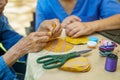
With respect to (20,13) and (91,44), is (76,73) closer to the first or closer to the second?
(91,44)

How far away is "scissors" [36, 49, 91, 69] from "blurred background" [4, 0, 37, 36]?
2162mm

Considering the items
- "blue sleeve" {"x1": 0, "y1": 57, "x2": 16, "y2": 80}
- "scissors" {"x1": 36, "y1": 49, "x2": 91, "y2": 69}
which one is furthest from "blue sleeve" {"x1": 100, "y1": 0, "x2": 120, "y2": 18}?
"blue sleeve" {"x1": 0, "y1": 57, "x2": 16, "y2": 80}

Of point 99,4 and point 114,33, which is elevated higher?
point 99,4

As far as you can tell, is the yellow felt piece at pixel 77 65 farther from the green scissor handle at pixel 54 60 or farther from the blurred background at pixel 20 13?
the blurred background at pixel 20 13

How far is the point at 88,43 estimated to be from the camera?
0.98 meters

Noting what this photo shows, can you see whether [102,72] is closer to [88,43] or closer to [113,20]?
[88,43]

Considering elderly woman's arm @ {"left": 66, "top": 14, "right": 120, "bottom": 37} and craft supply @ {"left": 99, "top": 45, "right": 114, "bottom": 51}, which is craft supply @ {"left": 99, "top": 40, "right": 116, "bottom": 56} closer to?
craft supply @ {"left": 99, "top": 45, "right": 114, "bottom": 51}

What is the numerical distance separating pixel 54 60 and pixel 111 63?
20 centimetres

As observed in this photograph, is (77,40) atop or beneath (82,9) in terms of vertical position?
beneath

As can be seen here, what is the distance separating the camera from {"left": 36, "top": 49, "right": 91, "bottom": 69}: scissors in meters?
0.81

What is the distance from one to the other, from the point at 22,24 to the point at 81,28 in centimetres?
227

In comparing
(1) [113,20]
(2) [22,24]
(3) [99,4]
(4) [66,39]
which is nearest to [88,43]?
(4) [66,39]

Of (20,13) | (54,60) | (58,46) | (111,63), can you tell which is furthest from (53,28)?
(20,13)

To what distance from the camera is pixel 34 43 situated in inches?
38.5
